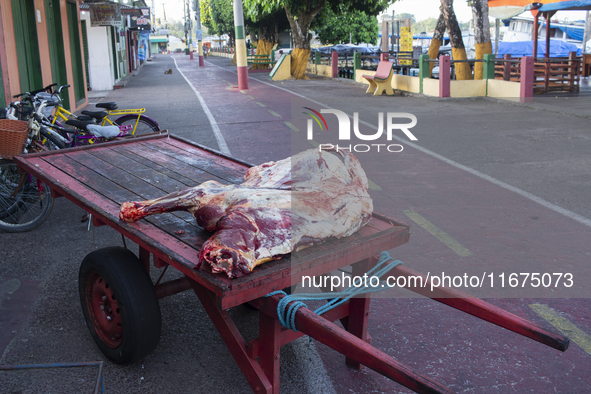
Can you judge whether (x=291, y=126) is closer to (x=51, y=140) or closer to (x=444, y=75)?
(x=51, y=140)

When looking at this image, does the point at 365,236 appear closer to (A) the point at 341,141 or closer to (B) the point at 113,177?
(B) the point at 113,177

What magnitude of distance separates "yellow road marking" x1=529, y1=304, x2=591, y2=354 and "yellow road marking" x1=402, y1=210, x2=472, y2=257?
3.23ft

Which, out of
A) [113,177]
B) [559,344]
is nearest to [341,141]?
[113,177]

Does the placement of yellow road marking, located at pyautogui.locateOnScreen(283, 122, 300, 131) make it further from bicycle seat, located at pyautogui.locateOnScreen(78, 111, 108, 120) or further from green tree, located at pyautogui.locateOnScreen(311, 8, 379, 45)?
green tree, located at pyautogui.locateOnScreen(311, 8, 379, 45)

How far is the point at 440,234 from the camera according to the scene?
5309mm

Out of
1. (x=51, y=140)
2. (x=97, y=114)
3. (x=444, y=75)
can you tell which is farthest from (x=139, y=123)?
(x=444, y=75)

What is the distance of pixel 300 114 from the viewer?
14680 mm

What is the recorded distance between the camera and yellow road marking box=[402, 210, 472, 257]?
4871 mm

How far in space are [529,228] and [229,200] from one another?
3.70 m

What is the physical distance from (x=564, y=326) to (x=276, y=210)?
224 centimetres

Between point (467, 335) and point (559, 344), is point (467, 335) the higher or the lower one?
the lower one

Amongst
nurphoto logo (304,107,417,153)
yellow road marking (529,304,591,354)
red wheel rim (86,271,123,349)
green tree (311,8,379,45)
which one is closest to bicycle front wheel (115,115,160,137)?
nurphoto logo (304,107,417,153)

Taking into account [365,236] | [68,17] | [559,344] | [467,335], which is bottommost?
[467,335]

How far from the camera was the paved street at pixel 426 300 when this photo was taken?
3.14 m
